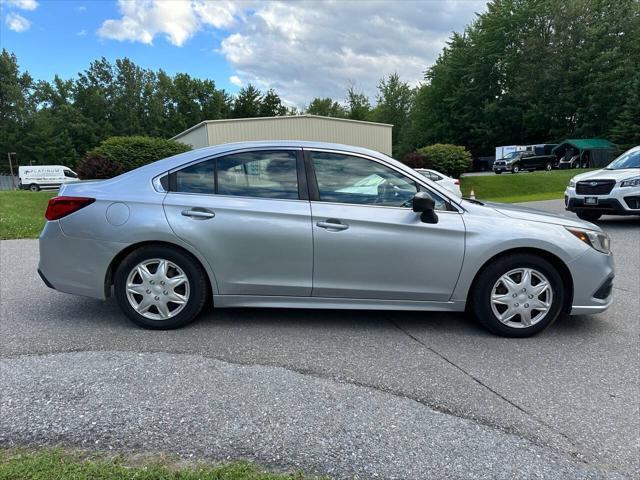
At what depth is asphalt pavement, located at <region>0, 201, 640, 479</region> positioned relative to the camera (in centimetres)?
230

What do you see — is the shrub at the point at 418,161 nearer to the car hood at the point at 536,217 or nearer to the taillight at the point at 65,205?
the car hood at the point at 536,217

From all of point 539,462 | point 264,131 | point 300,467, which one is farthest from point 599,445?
point 264,131

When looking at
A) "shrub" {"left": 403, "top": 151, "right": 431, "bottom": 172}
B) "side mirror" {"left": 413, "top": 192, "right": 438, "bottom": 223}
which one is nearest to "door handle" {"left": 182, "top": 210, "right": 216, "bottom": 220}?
"side mirror" {"left": 413, "top": 192, "right": 438, "bottom": 223}

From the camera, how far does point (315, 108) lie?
Answer: 90438 mm

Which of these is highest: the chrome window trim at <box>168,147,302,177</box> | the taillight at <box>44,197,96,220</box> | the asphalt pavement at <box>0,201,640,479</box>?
the chrome window trim at <box>168,147,302,177</box>

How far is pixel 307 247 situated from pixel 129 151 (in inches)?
594

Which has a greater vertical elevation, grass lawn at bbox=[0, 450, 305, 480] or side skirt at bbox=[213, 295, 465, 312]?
side skirt at bbox=[213, 295, 465, 312]

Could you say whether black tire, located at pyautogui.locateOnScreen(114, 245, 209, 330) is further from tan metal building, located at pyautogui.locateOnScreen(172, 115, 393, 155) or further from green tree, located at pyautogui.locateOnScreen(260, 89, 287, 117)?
green tree, located at pyautogui.locateOnScreen(260, 89, 287, 117)

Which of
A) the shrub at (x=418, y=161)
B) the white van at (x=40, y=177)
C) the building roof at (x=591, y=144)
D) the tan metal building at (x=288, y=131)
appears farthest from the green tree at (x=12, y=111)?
the building roof at (x=591, y=144)

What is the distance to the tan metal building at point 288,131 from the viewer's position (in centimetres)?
2566

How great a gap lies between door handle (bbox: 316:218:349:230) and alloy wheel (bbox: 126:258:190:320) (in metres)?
1.23

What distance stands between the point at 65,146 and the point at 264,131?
1694 inches

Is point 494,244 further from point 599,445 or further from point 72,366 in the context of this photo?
point 72,366

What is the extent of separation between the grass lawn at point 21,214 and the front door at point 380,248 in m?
8.06
